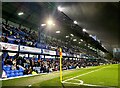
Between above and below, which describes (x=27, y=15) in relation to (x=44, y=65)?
above

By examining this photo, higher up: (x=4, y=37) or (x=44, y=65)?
(x=4, y=37)

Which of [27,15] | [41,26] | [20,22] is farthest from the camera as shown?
[41,26]

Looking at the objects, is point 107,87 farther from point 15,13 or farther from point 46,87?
point 15,13

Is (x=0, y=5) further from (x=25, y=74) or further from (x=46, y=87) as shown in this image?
(x=46, y=87)

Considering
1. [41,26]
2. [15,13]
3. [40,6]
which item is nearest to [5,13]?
[15,13]

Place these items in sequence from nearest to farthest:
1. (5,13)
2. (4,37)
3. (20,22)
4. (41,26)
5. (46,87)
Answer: (46,87) < (4,37) < (5,13) < (20,22) < (41,26)

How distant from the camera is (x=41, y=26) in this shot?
127 ft

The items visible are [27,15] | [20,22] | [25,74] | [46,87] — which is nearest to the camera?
[46,87]

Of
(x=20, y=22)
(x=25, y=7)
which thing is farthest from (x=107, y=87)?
(x=20, y=22)

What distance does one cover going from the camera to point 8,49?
22266mm

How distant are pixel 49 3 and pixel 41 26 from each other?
14353 mm

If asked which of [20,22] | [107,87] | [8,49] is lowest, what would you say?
[107,87]

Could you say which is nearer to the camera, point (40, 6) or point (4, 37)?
point (4, 37)

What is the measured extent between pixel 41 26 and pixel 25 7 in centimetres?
1238
